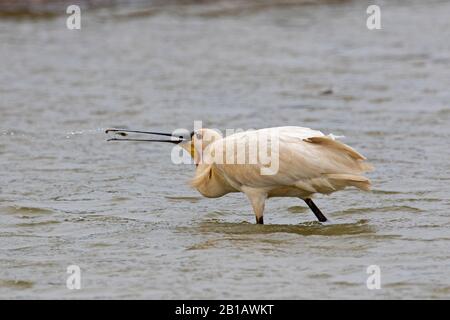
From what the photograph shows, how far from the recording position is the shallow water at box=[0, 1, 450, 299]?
8.12 m

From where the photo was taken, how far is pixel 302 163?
8.90 metres

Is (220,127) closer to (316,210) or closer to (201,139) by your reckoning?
(201,139)

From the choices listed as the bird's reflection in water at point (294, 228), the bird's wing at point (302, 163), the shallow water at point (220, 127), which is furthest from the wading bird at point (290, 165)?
the shallow water at point (220, 127)

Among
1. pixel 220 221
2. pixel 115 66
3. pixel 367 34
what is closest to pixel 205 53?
pixel 115 66

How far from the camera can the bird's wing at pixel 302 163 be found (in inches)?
351

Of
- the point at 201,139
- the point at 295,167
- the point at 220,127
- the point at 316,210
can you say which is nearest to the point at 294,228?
the point at 316,210

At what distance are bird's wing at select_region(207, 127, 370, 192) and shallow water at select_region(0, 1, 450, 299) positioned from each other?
45 centimetres

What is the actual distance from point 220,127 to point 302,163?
550 cm

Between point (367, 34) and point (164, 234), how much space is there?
13.6 meters

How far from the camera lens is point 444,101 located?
15422mm

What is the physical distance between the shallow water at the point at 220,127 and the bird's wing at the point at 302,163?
0.45 metres

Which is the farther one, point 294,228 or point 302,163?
point 294,228

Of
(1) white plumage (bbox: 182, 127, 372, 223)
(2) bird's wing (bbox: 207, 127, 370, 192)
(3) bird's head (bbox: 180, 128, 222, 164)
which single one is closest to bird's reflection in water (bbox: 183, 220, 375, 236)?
(1) white plumage (bbox: 182, 127, 372, 223)

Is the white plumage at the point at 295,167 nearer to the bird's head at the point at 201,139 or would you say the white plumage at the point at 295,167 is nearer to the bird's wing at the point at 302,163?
the bird's wing at the point at 302,163
